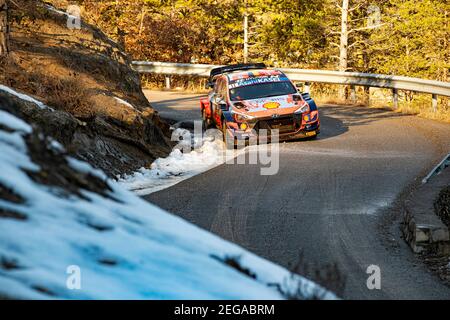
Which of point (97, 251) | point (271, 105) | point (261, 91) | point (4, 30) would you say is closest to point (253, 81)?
point (261, 91)

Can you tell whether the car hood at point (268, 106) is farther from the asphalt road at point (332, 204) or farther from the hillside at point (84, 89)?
the hillside at point (84, 89)

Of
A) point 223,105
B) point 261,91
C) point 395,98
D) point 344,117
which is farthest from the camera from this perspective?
point 395,98

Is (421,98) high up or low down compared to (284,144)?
Answer: down

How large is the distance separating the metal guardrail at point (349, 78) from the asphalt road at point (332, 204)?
4.40 m

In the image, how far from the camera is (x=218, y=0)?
42.7 metres

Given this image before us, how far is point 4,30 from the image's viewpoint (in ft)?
46.6

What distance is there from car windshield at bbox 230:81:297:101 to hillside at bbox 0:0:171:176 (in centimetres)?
176

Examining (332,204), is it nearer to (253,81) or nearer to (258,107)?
(258,107)

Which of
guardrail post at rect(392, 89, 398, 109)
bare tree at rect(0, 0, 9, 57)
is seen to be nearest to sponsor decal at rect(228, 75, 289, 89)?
bare tree at rect(0, 0, 9, 57)

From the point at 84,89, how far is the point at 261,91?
4.90 metres

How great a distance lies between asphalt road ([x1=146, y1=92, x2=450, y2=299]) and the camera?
23.6ft
